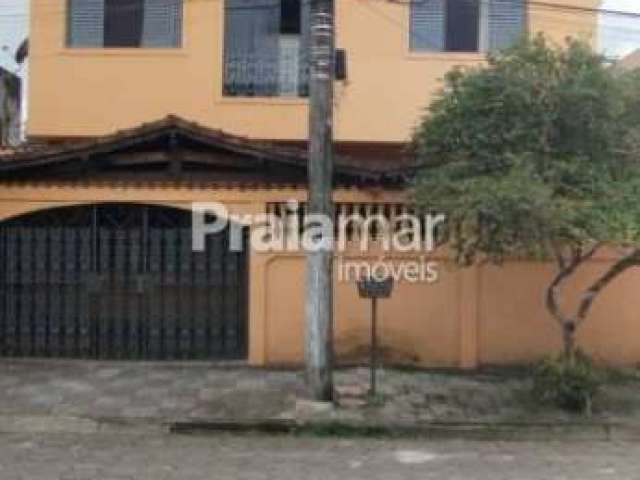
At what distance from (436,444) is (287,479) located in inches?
92.7

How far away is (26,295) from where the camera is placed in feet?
45.2

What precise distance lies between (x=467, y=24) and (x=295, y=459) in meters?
9.19

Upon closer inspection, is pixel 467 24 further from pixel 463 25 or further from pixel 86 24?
pixel 86 24

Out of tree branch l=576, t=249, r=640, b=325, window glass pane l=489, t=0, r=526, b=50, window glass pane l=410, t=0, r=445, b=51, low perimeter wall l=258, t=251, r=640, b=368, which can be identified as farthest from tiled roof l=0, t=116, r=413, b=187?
window glass pane l=489, t=0, r=526, b=50

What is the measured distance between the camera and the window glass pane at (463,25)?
16.3m

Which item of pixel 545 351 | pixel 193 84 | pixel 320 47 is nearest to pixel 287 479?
pixel 320 47

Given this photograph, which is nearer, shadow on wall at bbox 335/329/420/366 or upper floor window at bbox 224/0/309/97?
shadow on wall at bbox 335/329/420/366

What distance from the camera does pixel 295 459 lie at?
929cm

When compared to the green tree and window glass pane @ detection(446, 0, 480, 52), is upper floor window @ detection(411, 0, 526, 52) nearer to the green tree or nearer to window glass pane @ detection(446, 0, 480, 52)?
window glass pane @ detection(446, 0, 480, 52)

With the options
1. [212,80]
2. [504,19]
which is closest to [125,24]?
[212,80]

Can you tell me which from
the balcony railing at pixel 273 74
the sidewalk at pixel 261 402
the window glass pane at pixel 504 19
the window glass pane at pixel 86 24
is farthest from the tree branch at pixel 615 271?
the window glass pane at pixel 86 24

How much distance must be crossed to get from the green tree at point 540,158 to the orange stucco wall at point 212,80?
4489mm

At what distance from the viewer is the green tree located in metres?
10.4

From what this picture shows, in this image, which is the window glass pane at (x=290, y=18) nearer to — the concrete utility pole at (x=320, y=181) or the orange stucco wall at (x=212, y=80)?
the orange stucco wall at (x=212, y=80)
